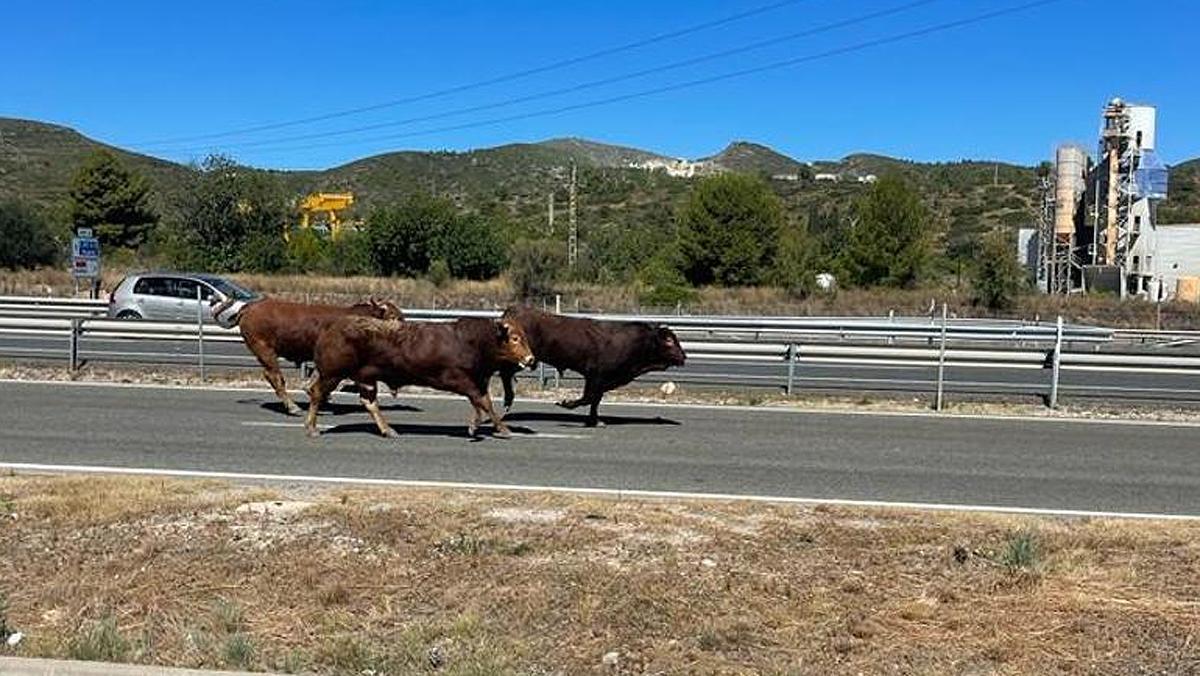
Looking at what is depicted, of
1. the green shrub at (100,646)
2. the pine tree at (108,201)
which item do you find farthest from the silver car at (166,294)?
the pine tree at (108,201)

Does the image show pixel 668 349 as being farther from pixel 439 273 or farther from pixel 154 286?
pixel 439 273

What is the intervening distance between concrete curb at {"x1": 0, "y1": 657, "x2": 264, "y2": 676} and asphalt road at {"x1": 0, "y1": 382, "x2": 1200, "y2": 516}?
5.15 metres

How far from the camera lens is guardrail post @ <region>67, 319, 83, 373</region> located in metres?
19.8

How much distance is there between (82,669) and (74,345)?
16108 mm

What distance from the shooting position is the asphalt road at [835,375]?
60.1 feet

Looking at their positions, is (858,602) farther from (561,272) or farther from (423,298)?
(561,272)

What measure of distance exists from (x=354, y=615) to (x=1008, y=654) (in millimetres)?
3199

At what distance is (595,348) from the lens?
45.7 ft

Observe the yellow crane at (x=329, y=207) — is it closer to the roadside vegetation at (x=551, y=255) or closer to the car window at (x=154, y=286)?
the roadside vegetation at (x=551, y=255)

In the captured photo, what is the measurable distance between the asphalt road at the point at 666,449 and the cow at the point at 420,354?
2.07 ft

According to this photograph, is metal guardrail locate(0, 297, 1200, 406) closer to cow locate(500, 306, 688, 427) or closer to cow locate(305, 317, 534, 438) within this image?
cow locate(500, 306, 688, 427)

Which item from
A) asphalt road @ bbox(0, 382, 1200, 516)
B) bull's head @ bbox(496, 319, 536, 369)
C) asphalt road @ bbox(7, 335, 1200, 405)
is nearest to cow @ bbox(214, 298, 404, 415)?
asphalt road @ bbox(0, 382, 1200, 516)

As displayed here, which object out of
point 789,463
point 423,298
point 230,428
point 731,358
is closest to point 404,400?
point 230,428

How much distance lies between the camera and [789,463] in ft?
38.9
